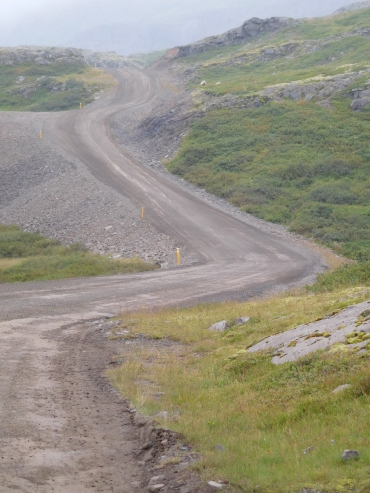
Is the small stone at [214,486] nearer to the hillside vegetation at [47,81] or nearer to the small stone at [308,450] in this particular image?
the small stone at [308,450]

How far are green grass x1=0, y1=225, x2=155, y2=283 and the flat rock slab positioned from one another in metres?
15.7

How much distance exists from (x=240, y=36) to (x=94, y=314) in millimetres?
82936

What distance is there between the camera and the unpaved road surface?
7.15 m

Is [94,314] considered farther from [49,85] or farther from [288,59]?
[288,59]

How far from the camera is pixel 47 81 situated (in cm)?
7369

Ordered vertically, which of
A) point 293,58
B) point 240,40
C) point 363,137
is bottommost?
point 363,137

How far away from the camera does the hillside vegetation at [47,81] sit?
216 ft

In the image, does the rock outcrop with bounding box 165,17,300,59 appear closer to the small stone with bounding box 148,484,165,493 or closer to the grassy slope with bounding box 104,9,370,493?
the grassy slope with bounding box 104,9,370,493

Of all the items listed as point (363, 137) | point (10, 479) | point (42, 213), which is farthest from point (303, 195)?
point (10, 479)

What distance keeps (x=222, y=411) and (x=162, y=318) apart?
30.2ft

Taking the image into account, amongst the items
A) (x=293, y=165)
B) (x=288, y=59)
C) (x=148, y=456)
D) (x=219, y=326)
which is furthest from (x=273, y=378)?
(x=288, y=59)

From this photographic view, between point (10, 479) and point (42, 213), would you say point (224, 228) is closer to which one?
point (42, 213)

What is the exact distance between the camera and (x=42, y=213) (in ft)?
121

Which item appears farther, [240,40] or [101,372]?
[240,40]
